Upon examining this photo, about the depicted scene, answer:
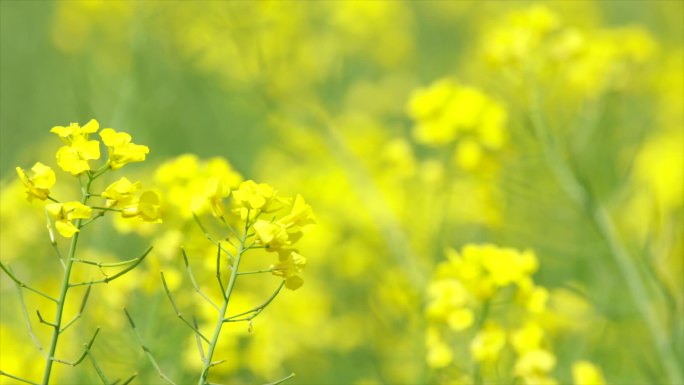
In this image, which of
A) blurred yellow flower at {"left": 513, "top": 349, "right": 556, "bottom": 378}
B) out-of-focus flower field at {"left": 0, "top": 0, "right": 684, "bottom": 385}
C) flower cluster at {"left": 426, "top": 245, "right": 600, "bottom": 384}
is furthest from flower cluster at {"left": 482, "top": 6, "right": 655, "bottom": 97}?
blurred yellow flower at {"left": 513, "top": 349, "right": 556, "bottom": 378}

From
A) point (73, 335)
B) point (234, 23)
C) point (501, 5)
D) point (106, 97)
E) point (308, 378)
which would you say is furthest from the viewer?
point (501, 5)

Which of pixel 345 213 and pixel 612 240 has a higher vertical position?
pixel 345 213

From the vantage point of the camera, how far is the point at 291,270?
3.32ft

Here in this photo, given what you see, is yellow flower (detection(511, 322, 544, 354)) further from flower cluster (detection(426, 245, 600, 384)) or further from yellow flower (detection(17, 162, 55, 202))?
yellow flower (detection(17, 162, 55, 202))

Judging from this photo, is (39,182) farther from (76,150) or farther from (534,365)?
(534,365)

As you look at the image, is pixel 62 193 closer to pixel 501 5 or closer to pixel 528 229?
pixel 528 229

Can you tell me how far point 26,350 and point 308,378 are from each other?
29.7 inches

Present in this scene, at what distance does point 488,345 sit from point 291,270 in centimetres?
46

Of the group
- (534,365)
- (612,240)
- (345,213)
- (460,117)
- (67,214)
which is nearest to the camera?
(67,214)

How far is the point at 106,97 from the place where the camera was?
10.3 ft

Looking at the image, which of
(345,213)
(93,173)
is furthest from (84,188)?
(345,213)

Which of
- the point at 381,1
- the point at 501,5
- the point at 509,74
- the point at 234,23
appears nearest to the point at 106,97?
the point at 234,23

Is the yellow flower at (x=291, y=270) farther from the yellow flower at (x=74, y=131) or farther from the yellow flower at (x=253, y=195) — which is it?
the yellow flower at (x=74, y=131)

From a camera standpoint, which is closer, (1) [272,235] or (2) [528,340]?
(1) [272,235]
